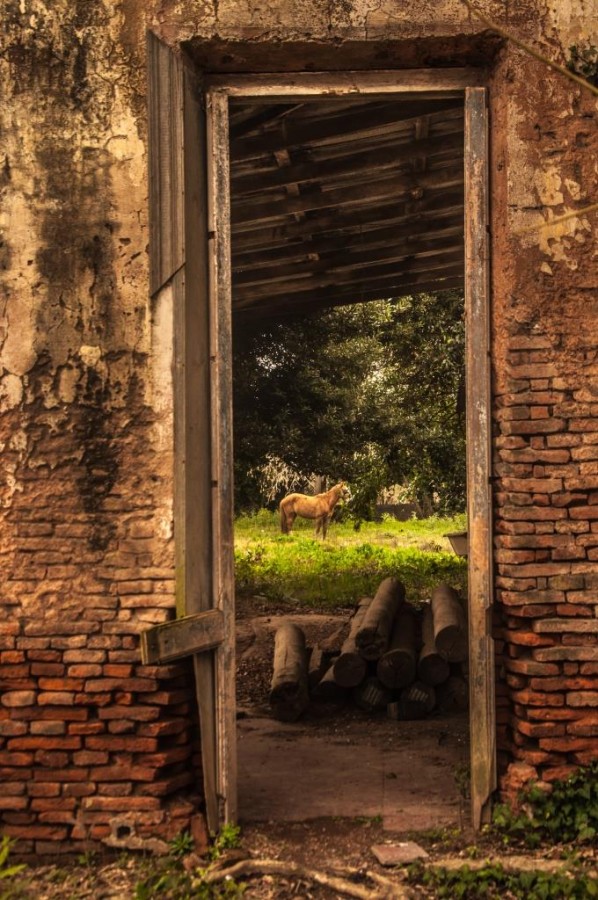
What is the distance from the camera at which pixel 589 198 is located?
436cm

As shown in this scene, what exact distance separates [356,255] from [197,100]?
4.34 m

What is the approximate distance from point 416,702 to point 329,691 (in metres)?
0.68

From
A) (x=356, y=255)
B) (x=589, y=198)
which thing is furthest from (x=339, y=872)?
(x=356, y=255)

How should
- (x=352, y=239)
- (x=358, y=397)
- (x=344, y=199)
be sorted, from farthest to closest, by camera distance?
(x=358, y=397) → (x=352, y=239) → (x=344, y=199)

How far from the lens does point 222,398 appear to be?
4.53 metres

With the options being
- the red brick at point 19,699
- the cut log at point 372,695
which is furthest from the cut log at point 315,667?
the red brick at point 19,699

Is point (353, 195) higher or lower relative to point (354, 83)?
higher

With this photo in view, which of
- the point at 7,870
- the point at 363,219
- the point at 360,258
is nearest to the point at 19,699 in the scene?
the point at 7,870

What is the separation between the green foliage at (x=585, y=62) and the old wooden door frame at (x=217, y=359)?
1.40 feet

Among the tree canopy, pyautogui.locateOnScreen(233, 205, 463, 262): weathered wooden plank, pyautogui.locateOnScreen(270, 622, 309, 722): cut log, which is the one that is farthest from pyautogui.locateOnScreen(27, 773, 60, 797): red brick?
the tree canopy

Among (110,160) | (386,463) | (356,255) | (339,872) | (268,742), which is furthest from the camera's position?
(386,463)

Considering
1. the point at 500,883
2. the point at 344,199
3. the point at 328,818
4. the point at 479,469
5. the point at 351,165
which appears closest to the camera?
the point at 500,883

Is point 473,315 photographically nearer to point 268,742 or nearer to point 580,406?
point 580,406

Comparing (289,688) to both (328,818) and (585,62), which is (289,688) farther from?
(585,62)
